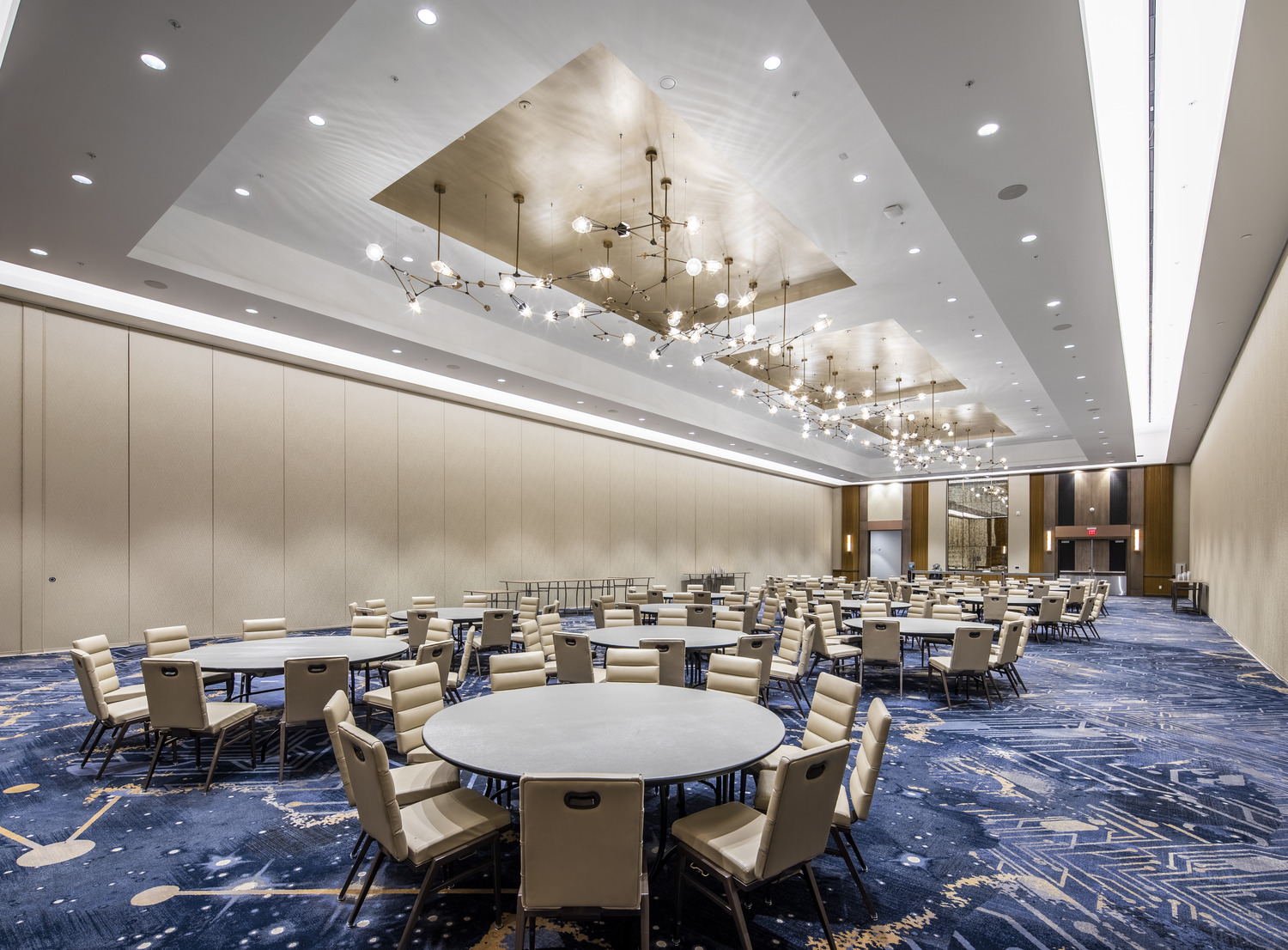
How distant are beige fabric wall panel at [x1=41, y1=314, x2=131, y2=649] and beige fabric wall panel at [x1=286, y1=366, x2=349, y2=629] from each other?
7.83 ft

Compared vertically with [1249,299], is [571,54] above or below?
above

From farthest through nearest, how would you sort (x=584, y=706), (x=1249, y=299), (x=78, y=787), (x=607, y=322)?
(x=607, y=322), (x=1249, y=299), (x=78, y=787), (x=584, y=706)

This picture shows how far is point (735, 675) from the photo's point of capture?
178 inches

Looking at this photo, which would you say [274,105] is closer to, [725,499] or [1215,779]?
[1215,779]

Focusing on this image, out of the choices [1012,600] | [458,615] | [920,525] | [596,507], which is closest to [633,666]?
[458,615]

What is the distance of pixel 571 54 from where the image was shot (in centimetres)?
504

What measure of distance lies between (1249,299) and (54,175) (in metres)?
13.6

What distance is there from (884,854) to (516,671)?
2641 mm

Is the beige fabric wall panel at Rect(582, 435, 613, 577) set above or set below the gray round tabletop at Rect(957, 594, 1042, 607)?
above

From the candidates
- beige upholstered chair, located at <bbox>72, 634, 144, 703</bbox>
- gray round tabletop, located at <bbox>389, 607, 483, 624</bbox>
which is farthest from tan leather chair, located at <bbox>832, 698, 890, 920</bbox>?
gray round tabletop, located at <bbox>389, 607, 483, 624</bbox>

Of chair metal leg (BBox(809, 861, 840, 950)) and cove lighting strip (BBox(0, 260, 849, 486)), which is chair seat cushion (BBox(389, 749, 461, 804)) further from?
cove lighting strip (BBox(0, 260, 849, 486))

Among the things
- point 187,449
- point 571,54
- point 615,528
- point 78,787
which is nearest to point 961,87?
point 571,54

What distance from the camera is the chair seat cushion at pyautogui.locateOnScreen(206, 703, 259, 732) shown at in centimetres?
462

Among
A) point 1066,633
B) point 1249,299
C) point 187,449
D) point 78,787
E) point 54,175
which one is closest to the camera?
point 78,787
